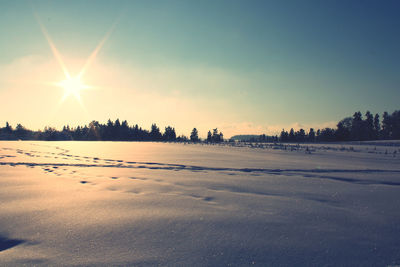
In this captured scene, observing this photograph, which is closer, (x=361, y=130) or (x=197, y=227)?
(x=197, y=227)

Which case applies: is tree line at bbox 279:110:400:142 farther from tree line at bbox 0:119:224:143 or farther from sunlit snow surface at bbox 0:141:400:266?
sunlit snow surface at bbox 0:141:400:266

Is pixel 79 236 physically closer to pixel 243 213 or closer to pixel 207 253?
pixel 207 253

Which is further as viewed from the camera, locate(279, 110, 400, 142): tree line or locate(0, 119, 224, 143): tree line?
locate(0, 119, 224, 143): tree line

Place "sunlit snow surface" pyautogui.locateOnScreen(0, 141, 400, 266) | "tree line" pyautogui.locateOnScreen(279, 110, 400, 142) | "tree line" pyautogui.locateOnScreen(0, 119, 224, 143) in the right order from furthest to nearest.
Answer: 1. "tree line" pyautogui.locateOnScreen(0, 119, 224, 143)
2. "tree line" pyautogui.locateOnScreen(279, 110, 400, 142)
3. "sunlit snow surface" pyautogui.locateOnScreen(0, 141, 400, 266)

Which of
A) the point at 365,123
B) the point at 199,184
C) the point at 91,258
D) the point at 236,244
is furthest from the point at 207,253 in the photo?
the point at 365,123

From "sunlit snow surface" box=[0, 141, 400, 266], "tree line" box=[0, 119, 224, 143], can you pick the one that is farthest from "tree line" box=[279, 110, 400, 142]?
"sunlit snow surface" box=[0, 141, 400, 266]

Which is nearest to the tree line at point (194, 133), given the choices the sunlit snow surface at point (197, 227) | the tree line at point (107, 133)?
the tree line at point (107, 133)

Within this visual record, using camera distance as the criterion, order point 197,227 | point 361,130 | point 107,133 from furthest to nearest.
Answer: point 107,133, point 361,130, point 197,227

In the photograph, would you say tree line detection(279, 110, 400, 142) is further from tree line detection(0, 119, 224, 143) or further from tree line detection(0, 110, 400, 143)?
tree line detection(0, 119, 224, 143)

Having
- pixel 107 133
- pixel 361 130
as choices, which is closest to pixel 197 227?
pixel 361 130

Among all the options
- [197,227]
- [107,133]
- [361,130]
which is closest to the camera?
[197,227]

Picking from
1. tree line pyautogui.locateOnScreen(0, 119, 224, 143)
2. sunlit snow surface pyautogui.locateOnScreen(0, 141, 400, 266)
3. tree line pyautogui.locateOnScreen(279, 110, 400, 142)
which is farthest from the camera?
tree line pyautogui.locateOnScreen(0, 119, 224, 143)

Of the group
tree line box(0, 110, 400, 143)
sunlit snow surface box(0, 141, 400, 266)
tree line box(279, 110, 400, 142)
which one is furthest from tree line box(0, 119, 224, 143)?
sunlit snow surface box(0, 141, 400, 266)

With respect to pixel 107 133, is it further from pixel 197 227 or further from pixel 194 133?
pixel 197 227
